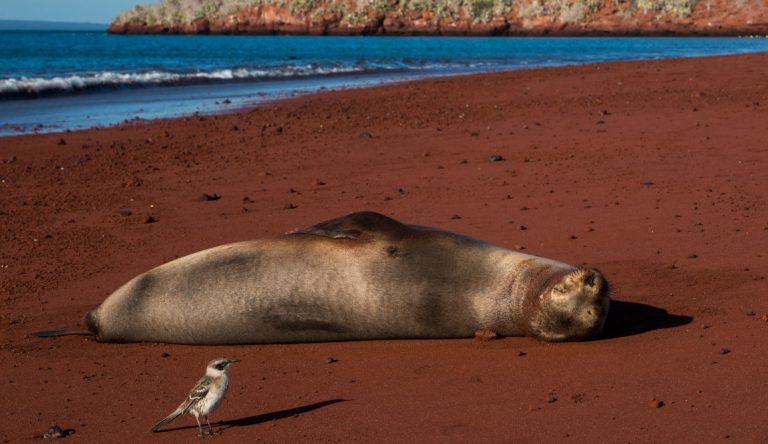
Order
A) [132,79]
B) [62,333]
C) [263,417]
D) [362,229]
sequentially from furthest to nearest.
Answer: [132,79], [62,333], [362,229], [263,417]

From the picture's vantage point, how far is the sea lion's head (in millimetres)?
4961

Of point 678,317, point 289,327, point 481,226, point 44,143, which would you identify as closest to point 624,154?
point 481,226

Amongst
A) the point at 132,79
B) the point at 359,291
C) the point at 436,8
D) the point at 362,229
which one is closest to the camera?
the point at 359,291

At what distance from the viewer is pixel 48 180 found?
11.0 m

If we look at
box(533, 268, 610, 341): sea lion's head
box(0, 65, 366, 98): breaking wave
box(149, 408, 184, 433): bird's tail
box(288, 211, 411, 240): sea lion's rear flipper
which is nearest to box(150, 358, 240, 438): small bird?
box(149, 408, 184, 433): bird's tail

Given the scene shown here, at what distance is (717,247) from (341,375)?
Answer: 10.1ft

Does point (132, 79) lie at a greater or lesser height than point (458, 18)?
greater

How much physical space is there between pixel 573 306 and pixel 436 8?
10595 cm

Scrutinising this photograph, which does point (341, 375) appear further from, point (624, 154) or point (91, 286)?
point (624, 154)

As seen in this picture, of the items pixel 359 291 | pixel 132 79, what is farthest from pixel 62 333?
pixel 132 79

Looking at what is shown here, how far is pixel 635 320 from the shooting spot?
18.0ft

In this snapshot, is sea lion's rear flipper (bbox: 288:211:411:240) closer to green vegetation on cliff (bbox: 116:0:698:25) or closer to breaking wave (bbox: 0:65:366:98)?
breaking wave (bbox: 0:65:366:98)

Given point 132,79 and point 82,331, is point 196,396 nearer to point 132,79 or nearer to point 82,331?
point 82,331

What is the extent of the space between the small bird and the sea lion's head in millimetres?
1707
